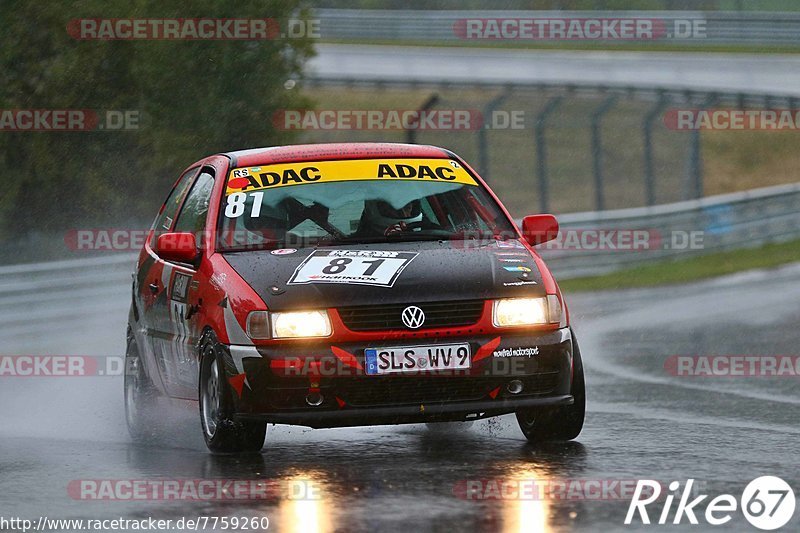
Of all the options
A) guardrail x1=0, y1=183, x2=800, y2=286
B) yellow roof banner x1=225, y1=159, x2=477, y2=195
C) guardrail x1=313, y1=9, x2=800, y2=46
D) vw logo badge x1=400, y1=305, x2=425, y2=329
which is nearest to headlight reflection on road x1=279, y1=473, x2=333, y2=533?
vw logo badge x1=400, y1=305, x2=425, y2=329

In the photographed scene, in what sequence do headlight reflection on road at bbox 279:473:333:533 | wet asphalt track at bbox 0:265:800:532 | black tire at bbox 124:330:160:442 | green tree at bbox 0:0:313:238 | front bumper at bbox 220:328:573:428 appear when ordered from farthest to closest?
green tree at bbox 0:0:313:238, black tire at bbox 124:330:160:442, front bumper at bbox 220:328:573:428, wet asphalt track at bbox 0:265:800:532, headlight reflection on road at bbox 279:473:333:533

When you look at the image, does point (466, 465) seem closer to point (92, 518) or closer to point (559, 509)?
point (559, 509)

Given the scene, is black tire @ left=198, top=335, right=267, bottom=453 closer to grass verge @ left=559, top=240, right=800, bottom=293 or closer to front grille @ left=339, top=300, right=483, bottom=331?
front grille @ left=339, top=300, right=483, bottom=331

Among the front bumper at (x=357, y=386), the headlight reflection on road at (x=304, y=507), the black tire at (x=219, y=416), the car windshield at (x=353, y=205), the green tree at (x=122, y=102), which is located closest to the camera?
the headlight reflection on road at (x=304, y=507)

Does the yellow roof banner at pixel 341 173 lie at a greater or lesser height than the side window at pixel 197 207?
greater

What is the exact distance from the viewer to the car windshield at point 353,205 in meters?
8.64

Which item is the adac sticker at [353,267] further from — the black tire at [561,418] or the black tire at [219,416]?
the black tire at [561,418]

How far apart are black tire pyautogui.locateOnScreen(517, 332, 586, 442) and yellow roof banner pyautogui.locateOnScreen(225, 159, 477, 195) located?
1409 millimetres

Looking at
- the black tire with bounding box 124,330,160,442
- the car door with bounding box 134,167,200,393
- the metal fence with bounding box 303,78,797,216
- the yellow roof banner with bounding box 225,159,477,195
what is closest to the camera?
the yellow roof banner with bounding box 225,159,477,195

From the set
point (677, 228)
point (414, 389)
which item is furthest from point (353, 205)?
point (677, 228)

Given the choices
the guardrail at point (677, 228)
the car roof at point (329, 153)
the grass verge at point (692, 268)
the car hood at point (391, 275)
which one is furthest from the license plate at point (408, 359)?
the guardrail at point (677, 228)

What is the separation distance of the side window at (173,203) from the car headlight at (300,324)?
212 cm

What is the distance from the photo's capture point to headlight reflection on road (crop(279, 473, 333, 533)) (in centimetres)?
621

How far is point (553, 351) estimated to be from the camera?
26.3 ft
